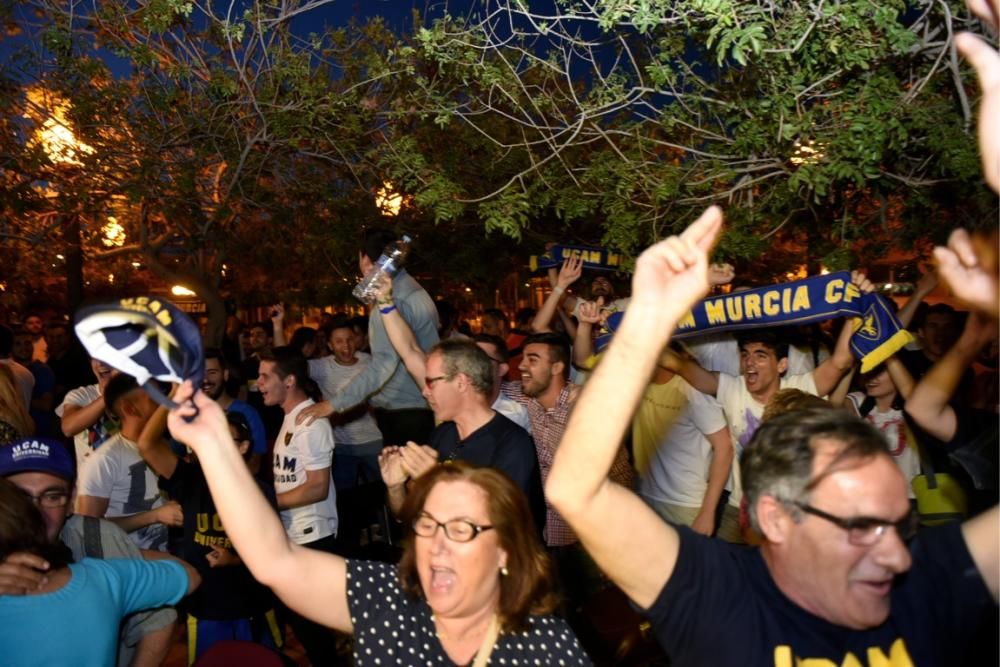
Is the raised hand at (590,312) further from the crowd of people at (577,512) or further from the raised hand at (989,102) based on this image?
→ the raised hand at (989,102)

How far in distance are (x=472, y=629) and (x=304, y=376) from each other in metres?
3.50

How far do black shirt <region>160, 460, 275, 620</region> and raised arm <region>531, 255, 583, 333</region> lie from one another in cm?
316

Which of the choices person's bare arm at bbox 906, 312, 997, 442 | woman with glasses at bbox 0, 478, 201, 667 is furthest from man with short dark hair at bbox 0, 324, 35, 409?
person's bare arm at bbox 906, 312, 997, 442

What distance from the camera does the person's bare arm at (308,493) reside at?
5.07 m

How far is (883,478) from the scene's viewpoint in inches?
75.6

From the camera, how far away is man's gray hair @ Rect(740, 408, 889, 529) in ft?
6.37

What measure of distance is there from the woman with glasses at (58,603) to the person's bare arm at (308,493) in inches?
82.8

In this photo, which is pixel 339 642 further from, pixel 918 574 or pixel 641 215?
pixel 918 574

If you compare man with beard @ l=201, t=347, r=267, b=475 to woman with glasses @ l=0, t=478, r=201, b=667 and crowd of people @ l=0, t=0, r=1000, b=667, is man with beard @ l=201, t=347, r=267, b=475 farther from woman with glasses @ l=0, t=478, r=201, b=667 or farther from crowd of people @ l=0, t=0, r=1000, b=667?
woman with glasses @ l=0, t=478, r=201, b=667

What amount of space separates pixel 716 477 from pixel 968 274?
3.45 m

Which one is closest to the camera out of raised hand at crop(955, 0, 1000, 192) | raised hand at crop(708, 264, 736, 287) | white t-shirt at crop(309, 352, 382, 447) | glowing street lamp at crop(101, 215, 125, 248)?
raised hand at crop(955, 0, 1000, 192)

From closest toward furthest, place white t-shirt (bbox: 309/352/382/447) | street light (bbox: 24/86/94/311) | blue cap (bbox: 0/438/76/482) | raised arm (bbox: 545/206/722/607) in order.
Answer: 1. raised arm (bbox: 545/206/722/607)
2. blue cap (bbox: 0/438/76/482)
3. white t-shirt (bbox: 309/352/382/447)
4. street light (bbox: 24/86/94/311)

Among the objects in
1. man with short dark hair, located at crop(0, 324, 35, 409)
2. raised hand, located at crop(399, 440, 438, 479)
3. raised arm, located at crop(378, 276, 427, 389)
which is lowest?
raised hand, located at crop(399, 440, 438, 479)

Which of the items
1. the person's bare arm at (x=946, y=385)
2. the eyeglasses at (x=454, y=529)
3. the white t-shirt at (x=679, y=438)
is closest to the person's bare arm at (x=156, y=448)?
the eyeglasses at (x=454, y=529)
